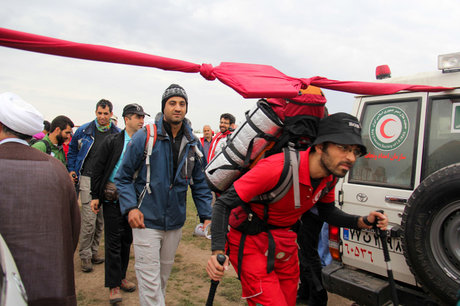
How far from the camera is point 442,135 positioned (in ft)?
9.62

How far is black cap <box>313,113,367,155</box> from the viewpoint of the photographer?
2.18m

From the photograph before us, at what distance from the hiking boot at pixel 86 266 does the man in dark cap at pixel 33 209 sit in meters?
2.88

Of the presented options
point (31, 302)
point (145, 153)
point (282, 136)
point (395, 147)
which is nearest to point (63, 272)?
point (31, 302)

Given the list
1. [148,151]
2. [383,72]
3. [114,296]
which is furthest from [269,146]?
[114,296]

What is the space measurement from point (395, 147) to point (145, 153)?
2.27 m

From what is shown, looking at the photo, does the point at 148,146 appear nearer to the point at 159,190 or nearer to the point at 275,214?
the point at 159,190

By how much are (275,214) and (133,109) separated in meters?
2.64

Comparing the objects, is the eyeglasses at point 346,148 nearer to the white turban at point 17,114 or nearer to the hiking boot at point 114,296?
the white turban at point 17,114

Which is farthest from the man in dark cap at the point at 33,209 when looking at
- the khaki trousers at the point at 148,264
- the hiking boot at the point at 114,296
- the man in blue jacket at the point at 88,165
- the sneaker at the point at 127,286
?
the man in blue jacket at the point at 88,165

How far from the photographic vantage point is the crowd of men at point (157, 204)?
201 centimetres

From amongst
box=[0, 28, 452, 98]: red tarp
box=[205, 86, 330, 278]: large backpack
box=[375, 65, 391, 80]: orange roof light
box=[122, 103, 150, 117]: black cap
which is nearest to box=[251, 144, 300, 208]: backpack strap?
box=[205, 86, 330, 278]: large backpack

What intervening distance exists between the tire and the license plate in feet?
1.09

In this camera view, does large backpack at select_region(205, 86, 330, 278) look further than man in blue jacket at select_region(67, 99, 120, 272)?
No

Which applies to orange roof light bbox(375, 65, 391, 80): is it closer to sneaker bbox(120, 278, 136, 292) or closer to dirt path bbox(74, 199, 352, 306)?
dirt path bbox(74, 199, 352, 306)
